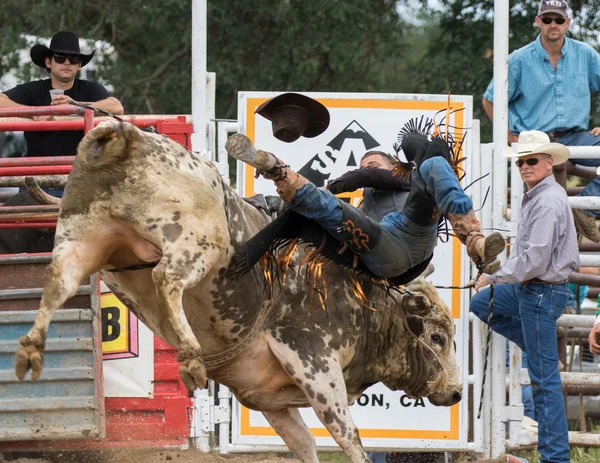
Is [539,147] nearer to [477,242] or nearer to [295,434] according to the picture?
[477,242]

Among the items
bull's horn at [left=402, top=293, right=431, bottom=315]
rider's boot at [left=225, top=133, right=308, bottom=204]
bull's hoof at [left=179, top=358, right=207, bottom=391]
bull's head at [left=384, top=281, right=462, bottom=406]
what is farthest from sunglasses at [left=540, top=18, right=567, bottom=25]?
bull's hoof at [left=179, top=358, right=207, bottom=391]

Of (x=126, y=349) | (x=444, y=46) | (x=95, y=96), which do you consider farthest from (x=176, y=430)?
(x=444, y=46)

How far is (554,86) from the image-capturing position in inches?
297

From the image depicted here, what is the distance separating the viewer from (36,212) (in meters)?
6.27

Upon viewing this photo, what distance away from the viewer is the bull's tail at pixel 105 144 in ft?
15.5

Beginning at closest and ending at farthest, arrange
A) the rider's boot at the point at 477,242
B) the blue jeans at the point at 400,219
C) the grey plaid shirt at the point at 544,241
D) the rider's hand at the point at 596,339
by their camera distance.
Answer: the rider's boot at the point at 477,242
the blue jeans at the point at 400,219
the rider's hand at the point at 596,339
the grey plaid shirt at the point at 544,241

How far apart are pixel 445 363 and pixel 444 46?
9199 mm

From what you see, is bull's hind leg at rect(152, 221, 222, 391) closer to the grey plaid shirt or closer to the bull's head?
the bull's head

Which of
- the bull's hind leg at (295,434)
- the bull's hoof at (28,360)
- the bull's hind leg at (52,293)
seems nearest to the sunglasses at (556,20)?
Answer: the bull's hind leg at (295,434)

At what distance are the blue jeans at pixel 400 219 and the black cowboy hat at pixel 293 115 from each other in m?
0.40

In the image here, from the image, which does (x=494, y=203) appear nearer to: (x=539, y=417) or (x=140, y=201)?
(x=539, y=417)

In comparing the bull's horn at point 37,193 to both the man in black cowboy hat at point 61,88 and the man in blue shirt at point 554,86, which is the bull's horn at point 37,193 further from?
the man in blue shirt at point 554,86

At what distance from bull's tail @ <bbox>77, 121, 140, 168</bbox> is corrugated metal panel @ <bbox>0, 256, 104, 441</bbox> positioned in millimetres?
2089

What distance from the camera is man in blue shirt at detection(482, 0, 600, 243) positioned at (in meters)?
7.44
